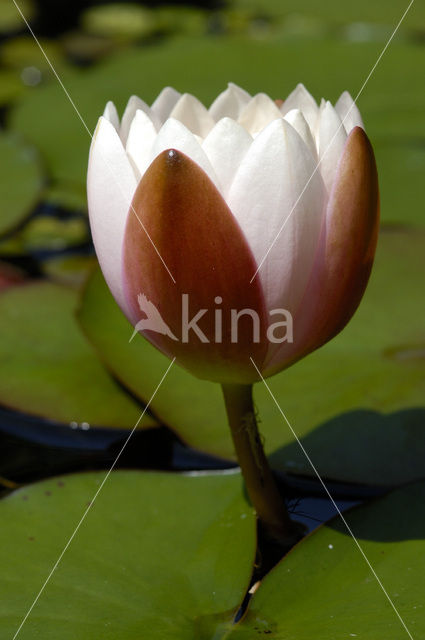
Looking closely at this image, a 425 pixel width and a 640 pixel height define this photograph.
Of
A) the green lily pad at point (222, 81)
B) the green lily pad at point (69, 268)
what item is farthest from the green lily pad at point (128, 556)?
the green lily pad at point (222, 81)

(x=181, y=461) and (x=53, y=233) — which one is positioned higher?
(x=53, y=233)

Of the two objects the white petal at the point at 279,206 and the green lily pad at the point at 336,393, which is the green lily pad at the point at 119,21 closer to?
the green lily pad at the point at 336,393

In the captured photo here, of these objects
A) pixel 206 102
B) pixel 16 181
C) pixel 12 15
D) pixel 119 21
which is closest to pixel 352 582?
pixel 16 181

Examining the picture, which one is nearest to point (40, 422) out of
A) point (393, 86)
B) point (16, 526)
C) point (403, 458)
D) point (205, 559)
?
point (16, 526)

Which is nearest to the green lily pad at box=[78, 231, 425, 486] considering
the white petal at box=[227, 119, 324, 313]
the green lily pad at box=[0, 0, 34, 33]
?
the white petal at box=[227, 119, 324, 313]

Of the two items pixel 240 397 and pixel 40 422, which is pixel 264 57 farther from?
pixel 240 397

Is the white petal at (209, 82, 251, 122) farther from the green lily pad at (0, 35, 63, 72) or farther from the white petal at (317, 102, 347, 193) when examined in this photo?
the green lily pad at (0, 35, 63, 72)

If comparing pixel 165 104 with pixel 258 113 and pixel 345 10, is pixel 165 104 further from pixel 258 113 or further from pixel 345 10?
pixel 345 10
